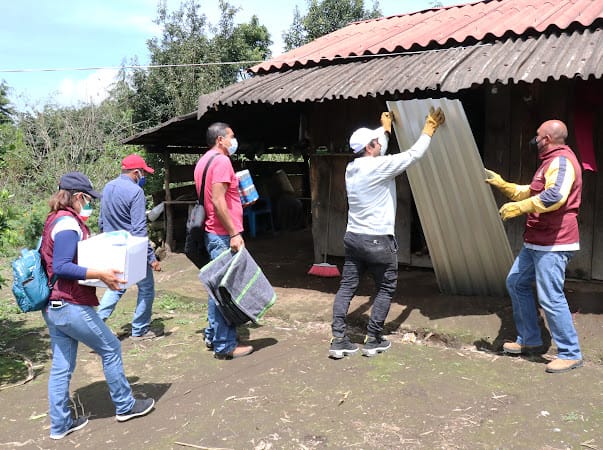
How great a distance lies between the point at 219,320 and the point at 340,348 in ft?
3.51

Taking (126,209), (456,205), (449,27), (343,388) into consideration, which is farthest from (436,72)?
(126,209)

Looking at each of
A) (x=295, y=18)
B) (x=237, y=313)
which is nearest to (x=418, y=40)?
(x=237, y=313)

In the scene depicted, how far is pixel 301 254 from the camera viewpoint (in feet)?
28.7

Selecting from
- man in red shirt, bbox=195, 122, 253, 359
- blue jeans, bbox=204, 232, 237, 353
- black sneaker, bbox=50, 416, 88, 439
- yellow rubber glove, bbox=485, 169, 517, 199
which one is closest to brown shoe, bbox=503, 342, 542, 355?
yellow rubber glove, bbox=485, 169, 517, 199

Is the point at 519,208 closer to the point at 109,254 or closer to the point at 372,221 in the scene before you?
the point at 372,221

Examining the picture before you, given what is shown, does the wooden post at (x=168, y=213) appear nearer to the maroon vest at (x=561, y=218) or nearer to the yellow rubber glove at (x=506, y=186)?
the yellow rubber glove at (x=506, y=186)

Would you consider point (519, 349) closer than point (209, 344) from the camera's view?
Yes

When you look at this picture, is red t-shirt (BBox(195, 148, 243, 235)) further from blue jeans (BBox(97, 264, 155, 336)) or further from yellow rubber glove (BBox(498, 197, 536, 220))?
yellow rubber glove (BBox(498, 197, 536, 220))

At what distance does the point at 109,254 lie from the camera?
3.18 meters

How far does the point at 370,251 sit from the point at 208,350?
1834mm

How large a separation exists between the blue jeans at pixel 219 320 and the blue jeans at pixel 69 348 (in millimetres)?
1158

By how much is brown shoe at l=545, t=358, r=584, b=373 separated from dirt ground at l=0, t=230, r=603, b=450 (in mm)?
49

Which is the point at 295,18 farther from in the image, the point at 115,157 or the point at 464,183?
the point at 464,183

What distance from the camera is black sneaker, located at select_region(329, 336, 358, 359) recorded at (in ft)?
14.4
